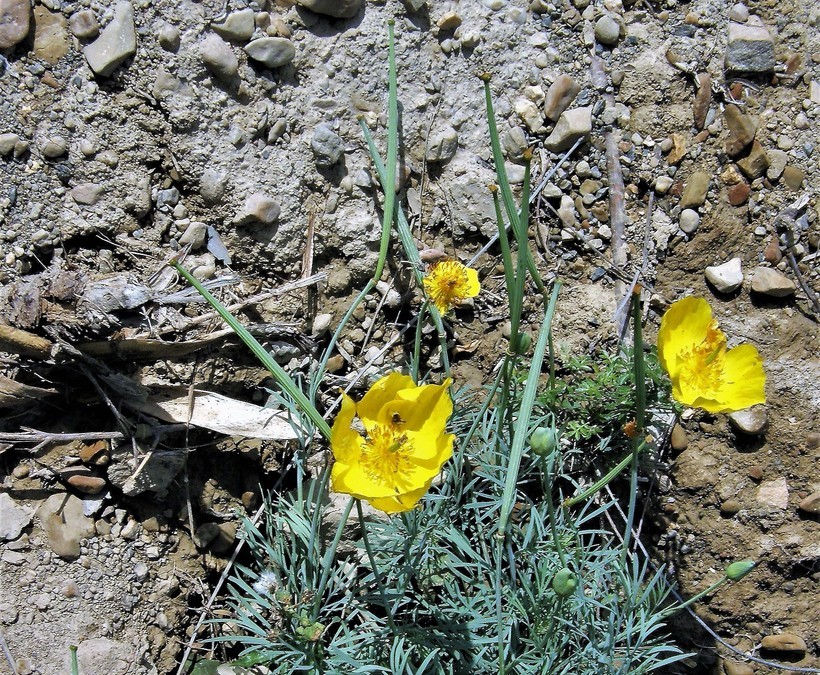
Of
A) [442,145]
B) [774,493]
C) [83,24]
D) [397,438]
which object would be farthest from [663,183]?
[83,24]

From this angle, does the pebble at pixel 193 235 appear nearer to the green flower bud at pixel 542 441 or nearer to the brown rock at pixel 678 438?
the green flower bud at pixel 542 441

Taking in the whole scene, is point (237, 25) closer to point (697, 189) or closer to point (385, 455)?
point (385, 455)

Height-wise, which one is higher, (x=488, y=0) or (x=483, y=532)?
(x=488, y=0)

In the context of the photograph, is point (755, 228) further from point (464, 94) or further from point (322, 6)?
point (322, 6)

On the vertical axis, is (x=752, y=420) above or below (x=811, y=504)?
above

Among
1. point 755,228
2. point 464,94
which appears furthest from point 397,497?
point 755,228
